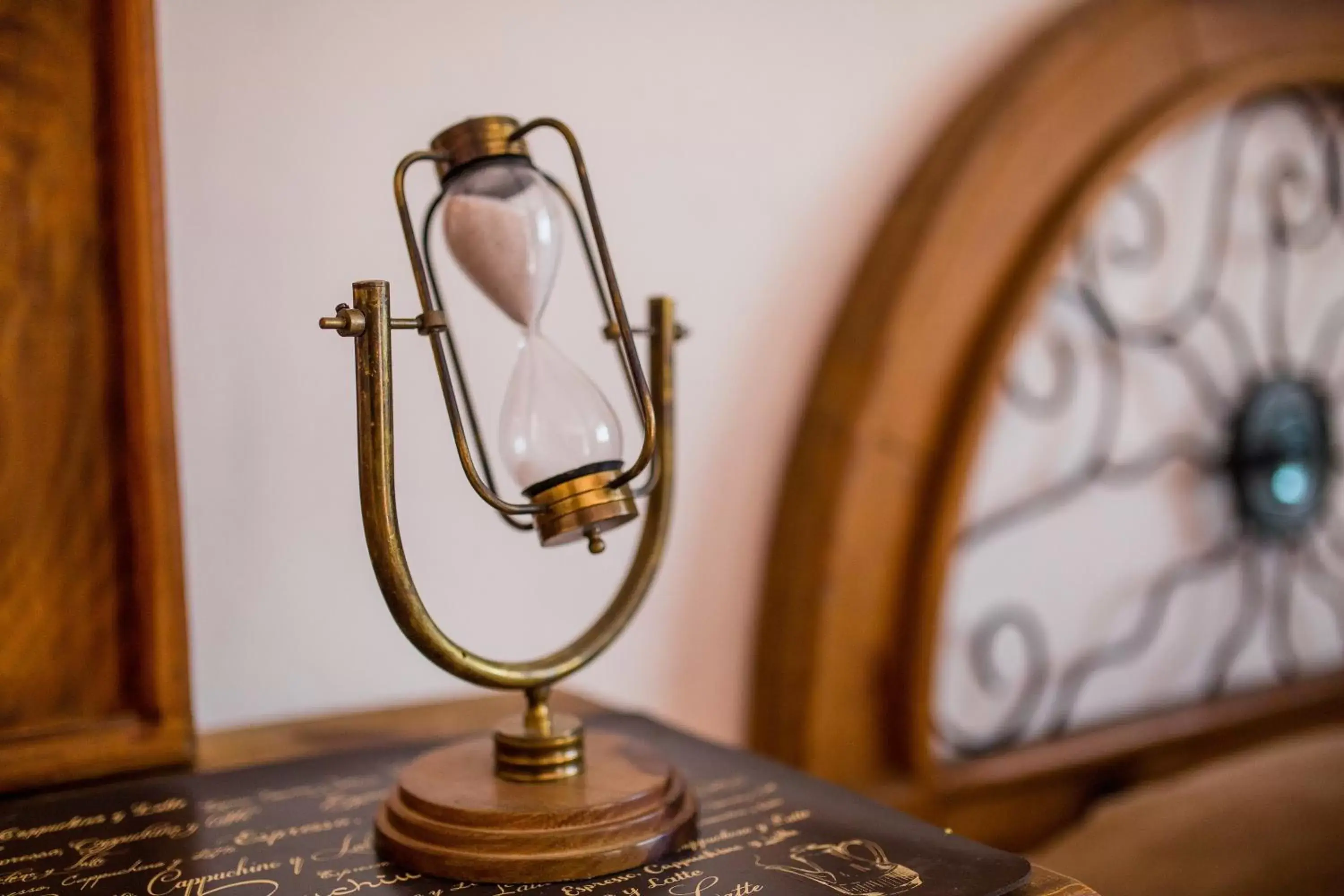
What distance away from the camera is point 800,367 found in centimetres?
92

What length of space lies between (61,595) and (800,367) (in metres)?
0.54

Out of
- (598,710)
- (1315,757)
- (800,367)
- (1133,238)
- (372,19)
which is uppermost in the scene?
(372,19)

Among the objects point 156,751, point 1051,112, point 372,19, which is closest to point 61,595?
point 156,751

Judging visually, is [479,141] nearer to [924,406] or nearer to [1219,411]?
[924,406]

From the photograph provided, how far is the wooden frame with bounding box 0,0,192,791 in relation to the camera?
0.60 metres

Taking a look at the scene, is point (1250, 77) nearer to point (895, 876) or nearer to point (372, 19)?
point (372, 19)

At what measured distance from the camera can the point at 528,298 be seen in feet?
1.71

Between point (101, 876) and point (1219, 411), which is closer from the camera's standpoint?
point (101, 876)

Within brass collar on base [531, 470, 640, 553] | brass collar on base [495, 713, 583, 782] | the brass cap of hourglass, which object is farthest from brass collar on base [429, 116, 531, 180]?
brass collar on base [495, 713, 583, 782]

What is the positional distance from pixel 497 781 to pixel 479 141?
28cm

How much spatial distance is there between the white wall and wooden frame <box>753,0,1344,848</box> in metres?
0.04

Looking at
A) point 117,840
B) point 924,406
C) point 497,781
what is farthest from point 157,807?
point 924,406

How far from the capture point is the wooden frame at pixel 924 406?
0.88 meters

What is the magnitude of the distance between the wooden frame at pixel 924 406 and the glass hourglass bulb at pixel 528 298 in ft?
1.32
